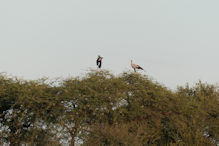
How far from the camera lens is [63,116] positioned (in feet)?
99.3

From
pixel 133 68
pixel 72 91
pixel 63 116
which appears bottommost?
pixel 63 116

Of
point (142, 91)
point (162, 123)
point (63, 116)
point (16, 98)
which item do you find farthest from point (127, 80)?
point (16, 98)

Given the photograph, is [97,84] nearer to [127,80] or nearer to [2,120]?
[127,80]

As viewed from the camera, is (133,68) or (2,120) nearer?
(2,120)

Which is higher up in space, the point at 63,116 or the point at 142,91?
the point at 142,91

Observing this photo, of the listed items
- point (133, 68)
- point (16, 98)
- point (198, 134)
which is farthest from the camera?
point (133, 68)

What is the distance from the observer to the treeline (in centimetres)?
3003

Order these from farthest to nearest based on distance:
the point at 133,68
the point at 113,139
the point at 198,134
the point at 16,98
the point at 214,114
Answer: the point at 214,114
the point at 133,68
the point at 16,98
the point at 198,134
the point at 113,139

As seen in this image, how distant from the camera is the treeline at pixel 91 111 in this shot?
98.5 feet

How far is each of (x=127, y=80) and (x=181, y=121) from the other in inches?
237

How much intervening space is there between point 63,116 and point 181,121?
34.3 ft

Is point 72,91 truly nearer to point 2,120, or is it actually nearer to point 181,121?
point 2,120

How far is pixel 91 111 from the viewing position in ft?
101

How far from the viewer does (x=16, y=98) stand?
104 ft
